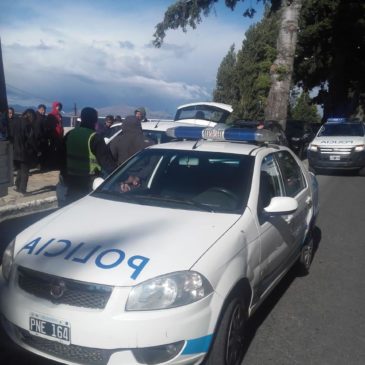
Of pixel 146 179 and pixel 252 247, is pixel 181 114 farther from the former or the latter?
pixel 252 247

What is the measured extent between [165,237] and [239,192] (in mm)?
973

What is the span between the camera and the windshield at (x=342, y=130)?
1511 cm

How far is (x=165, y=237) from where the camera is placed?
314 cm

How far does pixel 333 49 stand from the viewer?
32.8m

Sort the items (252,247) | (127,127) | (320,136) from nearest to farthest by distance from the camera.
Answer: (252,247), (127,127), (320,136)

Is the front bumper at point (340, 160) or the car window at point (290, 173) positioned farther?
the front bumper at point (340, 160)

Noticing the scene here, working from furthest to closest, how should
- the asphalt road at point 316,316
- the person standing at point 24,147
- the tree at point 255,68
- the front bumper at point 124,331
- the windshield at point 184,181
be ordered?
the tree at point 255,68 → the person standing at point 24,147 → the windshield at point 184,181 → the asphalt road at point 316,316 → the front bumper at point 124,331

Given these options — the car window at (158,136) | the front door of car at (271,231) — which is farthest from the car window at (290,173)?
the car window at (158,136)

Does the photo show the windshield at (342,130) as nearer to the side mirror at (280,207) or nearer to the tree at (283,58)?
the tree at (283,58)

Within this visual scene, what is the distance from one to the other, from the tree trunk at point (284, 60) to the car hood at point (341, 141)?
2.26 meters

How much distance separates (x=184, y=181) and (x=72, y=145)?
64.1 inches

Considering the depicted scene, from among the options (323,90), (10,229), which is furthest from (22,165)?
(323,90)

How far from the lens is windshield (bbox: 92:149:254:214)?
384cm

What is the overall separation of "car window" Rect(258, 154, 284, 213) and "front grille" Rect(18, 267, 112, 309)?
1536 mm
